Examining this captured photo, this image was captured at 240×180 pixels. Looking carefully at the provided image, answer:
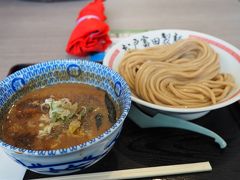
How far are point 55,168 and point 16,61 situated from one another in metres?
0.84

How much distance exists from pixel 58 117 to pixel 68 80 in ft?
0.58

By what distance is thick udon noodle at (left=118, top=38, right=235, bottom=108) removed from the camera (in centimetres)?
96

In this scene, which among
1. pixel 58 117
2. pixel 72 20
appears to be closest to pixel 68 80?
pixel 58 117

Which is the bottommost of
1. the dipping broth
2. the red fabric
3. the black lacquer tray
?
the black lacquer tray

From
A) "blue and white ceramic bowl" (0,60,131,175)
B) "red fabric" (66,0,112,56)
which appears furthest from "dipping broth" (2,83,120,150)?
"red fabric" (66,0,112,56)

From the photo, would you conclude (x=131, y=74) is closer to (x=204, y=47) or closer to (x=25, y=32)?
(x=204, y=47)

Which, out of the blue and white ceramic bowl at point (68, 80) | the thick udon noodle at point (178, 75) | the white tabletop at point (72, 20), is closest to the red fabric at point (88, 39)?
the white tabletop at point (72, 20)

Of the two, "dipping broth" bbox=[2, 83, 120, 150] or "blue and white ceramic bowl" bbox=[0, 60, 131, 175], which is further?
"dipping broth" bbox=[2, 83, 120, 150]

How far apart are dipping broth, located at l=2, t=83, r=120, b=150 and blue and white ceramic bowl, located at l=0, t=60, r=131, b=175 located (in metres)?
0.03

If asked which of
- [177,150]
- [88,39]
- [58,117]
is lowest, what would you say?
[177,150]

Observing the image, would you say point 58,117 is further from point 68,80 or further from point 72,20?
point 72,20

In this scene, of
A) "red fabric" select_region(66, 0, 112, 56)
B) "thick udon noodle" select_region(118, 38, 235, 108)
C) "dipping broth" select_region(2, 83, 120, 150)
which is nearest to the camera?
"dipping broth" select_region(2, 83, 120, 150)

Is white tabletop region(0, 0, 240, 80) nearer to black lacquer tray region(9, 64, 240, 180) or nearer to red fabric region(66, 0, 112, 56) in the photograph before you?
red fabric region(66, 0, 112, 56)

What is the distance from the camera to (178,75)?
1.03 meters
